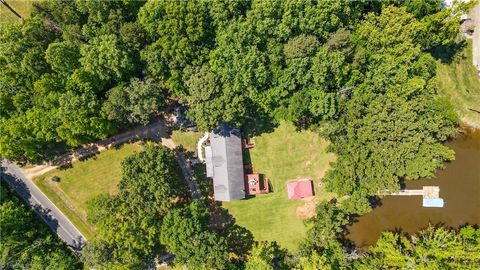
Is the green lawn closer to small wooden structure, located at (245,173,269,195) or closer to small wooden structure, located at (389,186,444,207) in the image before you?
small wooden structure, located at (245,173,269,195)

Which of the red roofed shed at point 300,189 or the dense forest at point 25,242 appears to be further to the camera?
the red roofed shed at point 300,189

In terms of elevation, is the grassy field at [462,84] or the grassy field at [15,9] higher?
the grassy field at [15,9]

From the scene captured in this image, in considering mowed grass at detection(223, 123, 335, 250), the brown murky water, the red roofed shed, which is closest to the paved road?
mowed grass at detection(223, 123, 335, 250)

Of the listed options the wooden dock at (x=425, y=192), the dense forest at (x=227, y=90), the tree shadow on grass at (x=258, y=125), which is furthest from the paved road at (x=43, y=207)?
the wooden dock at (x=425, y=192)

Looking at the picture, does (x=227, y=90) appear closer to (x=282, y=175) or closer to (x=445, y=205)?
(x=282, y=175)

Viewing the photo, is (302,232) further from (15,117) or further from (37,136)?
(15,117)

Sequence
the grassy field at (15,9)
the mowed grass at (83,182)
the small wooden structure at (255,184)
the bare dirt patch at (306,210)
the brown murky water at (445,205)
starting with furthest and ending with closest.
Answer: the bare dirt patch at (306,210) < the mowed grass at (83,182) < the grassy field at (15,9) < the small wooden structure at (255,184) < the brown murky water at (445,205)

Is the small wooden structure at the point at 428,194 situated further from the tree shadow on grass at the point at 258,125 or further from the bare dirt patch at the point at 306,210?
the tree shadow on grass at the point at 258,125
